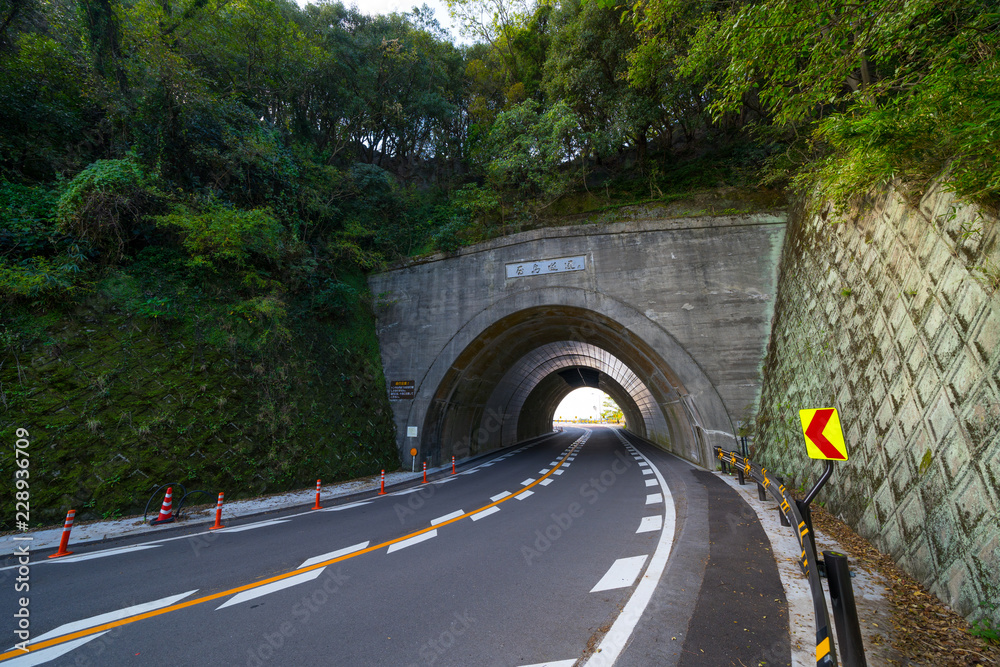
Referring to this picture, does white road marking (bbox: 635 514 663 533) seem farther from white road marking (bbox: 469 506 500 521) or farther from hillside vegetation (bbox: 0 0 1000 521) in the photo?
hillside vegetation (bbox: 0 0 1000 521)

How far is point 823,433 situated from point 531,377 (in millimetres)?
21812

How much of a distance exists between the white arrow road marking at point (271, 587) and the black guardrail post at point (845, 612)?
503 centimetres

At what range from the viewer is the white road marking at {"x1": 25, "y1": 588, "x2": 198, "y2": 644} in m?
3.26

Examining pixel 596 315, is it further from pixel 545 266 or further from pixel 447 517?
pixel 447 517

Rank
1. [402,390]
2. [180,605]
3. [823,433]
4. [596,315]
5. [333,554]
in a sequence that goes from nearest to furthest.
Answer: [823,433]
[180,605]
[333,554]
[596,315]
[402,390]

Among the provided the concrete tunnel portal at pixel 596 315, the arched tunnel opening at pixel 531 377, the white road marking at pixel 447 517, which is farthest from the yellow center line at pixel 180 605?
the arched tunnel opening at pixel 531 377

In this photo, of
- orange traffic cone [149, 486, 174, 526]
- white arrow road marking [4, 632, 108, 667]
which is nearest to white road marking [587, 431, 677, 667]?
white arrow road marking [4, 632, 108, 667]

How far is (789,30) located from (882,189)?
11.3ft

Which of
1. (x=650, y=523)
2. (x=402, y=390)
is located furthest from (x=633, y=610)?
(x=402, y=390)

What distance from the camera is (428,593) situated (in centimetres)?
384

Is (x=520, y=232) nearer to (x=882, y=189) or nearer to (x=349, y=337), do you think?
(x=349, y=337)

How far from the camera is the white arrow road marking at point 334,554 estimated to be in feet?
15.9

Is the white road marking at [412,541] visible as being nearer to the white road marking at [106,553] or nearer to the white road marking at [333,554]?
the white road marking at [333,554]

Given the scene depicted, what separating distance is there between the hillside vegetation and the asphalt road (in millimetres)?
4065
